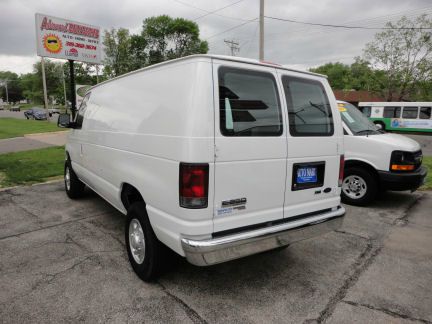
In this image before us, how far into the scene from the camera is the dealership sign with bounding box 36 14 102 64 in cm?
1733

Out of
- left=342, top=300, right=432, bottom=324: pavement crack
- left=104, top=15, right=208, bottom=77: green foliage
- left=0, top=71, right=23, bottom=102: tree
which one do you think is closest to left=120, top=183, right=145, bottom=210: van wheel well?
left=342, top=300, right=432, bottom=324: pavement crack

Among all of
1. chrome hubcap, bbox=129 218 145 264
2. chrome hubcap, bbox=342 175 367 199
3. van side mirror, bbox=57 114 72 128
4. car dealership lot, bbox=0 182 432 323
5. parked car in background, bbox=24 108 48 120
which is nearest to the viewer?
car dealership lot, bbox=0 182 432 323

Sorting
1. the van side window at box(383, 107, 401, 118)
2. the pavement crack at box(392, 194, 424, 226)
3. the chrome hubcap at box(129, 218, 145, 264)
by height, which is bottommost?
the pavement crack at box(392, 194, 424, 226)

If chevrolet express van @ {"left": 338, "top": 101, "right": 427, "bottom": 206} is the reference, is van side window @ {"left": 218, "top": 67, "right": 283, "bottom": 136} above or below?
above

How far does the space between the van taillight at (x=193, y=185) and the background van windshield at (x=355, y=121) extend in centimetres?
439

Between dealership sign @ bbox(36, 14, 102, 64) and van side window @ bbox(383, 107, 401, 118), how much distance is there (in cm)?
2163

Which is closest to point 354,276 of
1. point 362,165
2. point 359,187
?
point 359,187

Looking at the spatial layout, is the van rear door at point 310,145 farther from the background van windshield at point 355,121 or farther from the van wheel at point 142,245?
the background van windshield at point 355,121

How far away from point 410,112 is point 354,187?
21.4 m

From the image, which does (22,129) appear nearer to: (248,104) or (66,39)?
(66,39)

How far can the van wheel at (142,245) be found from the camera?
292cm

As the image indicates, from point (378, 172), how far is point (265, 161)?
3.73 metres

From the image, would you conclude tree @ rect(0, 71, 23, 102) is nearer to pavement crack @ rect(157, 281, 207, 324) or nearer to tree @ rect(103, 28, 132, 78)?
tree @ rect(103, 28, 132, 78)

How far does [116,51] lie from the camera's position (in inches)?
1767
